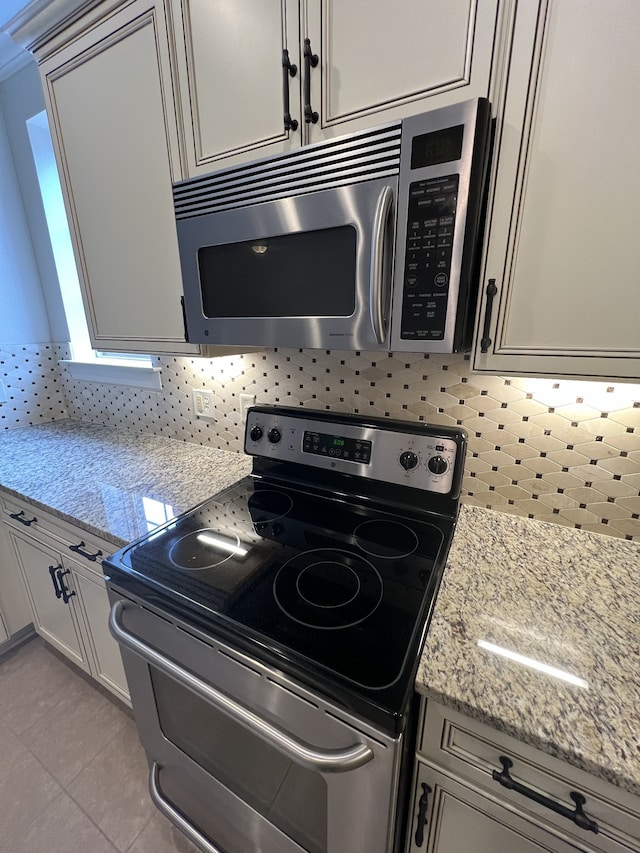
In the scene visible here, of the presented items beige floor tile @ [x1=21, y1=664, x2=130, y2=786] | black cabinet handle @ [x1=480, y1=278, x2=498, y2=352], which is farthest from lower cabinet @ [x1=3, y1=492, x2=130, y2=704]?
black cabinet handle @ [x1=480, y1=278, x2=498, y2=352]

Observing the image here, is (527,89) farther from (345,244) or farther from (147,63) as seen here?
(147,63)

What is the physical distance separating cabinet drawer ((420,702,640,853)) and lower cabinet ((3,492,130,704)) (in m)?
0.94

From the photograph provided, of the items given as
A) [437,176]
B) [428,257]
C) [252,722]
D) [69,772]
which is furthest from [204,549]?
[69,772]

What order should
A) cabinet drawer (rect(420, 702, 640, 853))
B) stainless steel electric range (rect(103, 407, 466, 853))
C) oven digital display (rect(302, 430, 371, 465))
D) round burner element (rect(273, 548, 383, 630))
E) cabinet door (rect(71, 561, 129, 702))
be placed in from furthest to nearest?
cabinet door (rect(71, 561, 129, 702)), oven digital display (rect(302, 430, 371, 465)), round burner element (rect(273, 548, 383, 630)), stainless steel electric range (rect(103, 407, 466, 853)), cabinet drawer (rect(420, 702, 640, 853))

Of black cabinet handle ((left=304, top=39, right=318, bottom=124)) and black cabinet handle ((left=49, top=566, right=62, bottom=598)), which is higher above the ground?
black cabinet handle ((left=304, top=39, right=318, bottom=124))

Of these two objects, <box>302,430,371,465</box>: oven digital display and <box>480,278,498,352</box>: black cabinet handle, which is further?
<box>302,430,371,465</box>: oven digital display

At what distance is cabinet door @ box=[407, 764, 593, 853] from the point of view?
1.87 ft

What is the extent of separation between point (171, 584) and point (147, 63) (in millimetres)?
1317

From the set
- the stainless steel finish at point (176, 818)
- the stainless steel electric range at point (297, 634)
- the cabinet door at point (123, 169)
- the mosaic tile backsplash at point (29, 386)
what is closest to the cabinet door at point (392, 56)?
the cabinet door at point (123, 169)

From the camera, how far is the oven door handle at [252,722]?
1.88 ft

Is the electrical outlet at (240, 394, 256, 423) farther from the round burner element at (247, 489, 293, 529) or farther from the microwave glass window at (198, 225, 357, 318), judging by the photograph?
the microwave glass window at (198, 225, 357, 318)

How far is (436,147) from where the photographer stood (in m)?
0.63

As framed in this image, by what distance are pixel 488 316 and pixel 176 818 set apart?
4.82 ft

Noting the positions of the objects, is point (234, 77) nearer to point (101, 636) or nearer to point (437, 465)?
point (437, 465)
